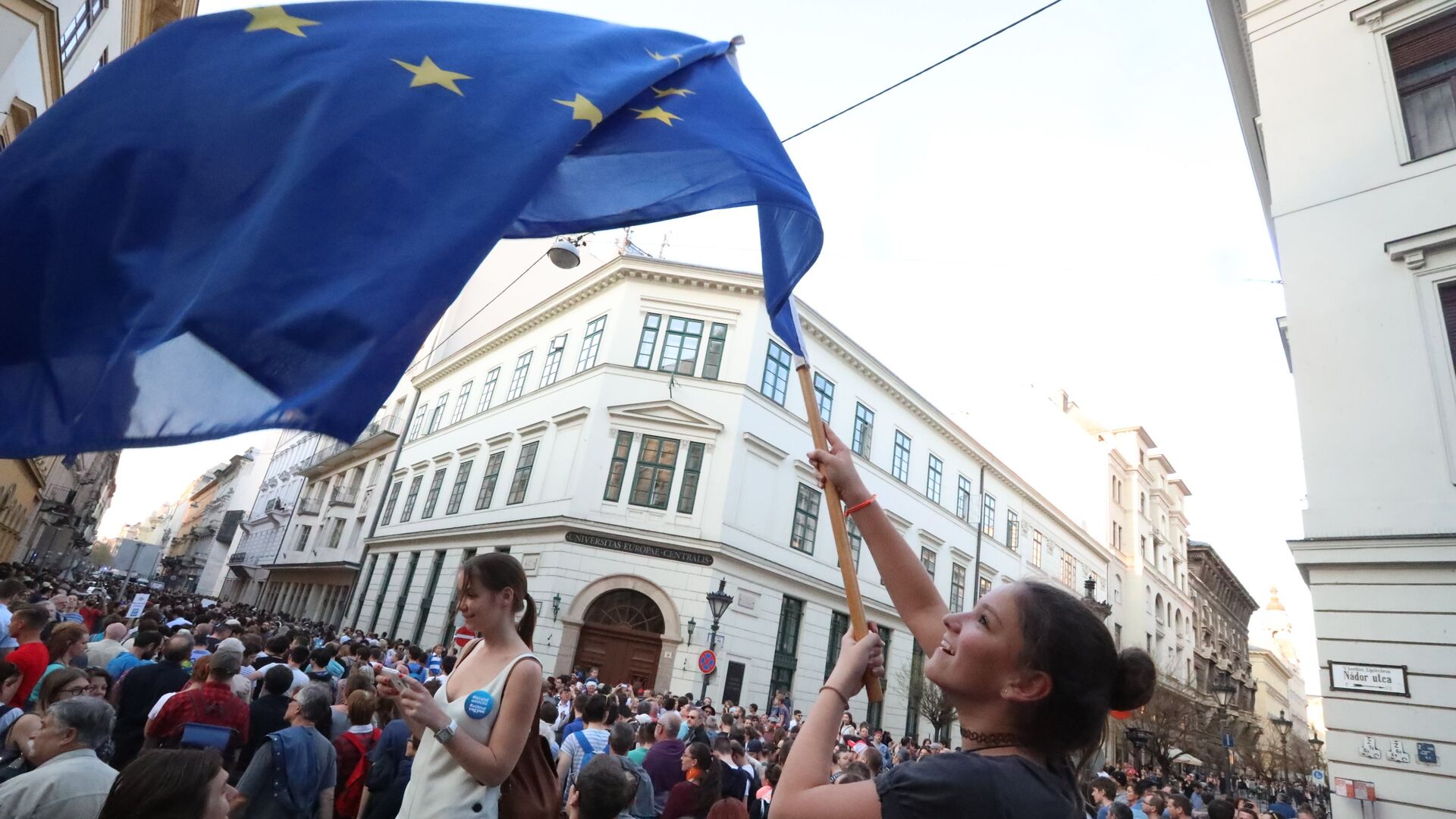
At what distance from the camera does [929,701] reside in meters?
27.7

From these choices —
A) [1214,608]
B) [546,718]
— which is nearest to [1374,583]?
[546,718]

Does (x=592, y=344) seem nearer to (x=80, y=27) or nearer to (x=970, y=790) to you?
(x=80, y=27)

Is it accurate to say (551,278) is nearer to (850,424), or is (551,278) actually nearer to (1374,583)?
(850,424)

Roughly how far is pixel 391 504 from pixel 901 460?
2584cm

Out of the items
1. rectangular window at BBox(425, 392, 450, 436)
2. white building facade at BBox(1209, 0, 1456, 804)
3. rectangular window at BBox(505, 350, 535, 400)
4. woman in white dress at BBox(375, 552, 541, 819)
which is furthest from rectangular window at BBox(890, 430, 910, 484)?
woman in white dress at BBox(375, 552, 541, 819)

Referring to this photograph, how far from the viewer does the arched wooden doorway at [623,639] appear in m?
22.3

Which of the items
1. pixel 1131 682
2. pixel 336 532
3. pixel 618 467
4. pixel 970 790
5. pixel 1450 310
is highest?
pixel 1450 310

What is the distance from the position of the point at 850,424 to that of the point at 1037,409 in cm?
2601

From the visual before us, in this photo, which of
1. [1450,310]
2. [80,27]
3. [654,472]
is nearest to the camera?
[1450,310]

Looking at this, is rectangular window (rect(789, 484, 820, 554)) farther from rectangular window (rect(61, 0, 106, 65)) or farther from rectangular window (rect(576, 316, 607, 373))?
rectangular window (rect(61, 0, 106, 65))

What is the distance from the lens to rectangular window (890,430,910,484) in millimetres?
31016

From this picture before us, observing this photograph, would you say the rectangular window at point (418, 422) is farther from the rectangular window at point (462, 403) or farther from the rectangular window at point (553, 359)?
the rectangular window at point (553, 359)

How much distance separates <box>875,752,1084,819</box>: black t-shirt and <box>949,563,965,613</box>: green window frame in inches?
1301

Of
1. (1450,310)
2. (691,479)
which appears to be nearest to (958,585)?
(691,479)
